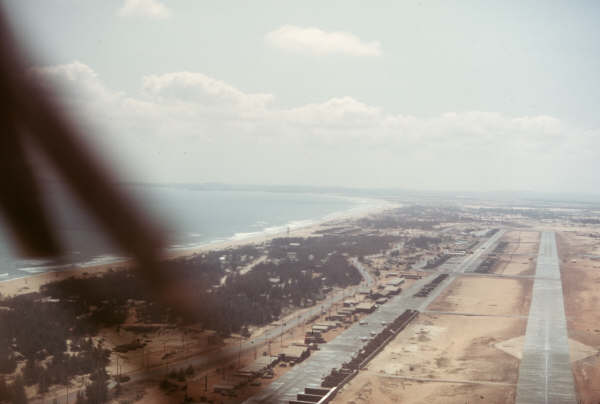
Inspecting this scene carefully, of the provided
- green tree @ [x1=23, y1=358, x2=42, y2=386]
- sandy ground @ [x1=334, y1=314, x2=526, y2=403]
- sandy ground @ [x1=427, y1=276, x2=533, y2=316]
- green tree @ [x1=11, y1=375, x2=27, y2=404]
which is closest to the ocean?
green tree @ [x1=23, y1=358, x2=42, y2=386]

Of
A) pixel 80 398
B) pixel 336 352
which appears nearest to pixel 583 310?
pixel 336 352

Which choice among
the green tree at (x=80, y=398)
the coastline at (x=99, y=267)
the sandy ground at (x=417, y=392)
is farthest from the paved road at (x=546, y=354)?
the coastline at (x=99, y=267)

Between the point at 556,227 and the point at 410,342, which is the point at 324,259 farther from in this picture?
the point at 556,227

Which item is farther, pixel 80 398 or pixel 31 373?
pixel 31 373

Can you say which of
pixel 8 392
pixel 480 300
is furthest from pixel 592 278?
pixel 8 392

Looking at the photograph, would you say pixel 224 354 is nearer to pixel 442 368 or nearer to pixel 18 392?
pixel 18 392

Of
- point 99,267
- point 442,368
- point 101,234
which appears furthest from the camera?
point 101,234

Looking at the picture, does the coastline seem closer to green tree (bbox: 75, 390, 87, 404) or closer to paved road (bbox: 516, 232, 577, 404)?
green tree (bbox: 75, 390, 87, 404)
